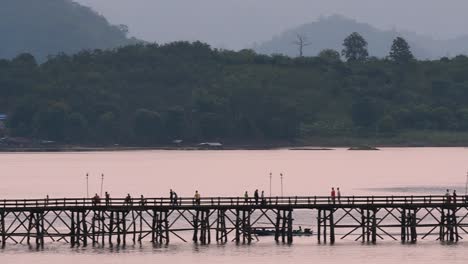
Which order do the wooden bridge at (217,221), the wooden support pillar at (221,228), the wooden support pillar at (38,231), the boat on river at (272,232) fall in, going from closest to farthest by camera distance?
the wooden bridge at (217,221) < the wooden support pillar at (38,231) < the wooden support pillar at (221,228) < the boat on river at (272,232)

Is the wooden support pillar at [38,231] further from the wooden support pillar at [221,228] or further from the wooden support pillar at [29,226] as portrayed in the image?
the wooden support pillar at [221,228]

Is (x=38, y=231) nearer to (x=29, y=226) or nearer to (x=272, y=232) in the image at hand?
(x=29, y=226)

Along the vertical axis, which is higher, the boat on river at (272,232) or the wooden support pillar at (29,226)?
the wooden support pillar at (29,226)

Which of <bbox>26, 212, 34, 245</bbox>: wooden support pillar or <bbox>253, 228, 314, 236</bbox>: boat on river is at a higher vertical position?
<bbox>26, 212, 34, 245</bbox>: wooden support pillar

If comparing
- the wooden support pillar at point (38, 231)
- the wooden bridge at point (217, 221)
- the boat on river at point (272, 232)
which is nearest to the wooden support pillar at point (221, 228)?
the wooden bridge at point (217, 221)

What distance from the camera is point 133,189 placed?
185 m

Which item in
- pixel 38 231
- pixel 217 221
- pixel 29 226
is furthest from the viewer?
pixel 217 221

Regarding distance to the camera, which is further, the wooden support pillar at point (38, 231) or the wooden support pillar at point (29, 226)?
the wooden support pillar at point (38, 231)

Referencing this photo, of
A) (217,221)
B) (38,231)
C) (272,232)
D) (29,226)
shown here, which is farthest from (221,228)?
(29,226)

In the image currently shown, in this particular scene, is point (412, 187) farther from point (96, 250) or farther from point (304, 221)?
point (96, 250)

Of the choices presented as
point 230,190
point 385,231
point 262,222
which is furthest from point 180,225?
point 230,190

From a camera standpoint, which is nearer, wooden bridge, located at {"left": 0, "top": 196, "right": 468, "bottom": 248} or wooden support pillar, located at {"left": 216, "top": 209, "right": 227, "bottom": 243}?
wooden bridge, located at {"left": 0, "top": 196, "right": 468, "bottom": 248}

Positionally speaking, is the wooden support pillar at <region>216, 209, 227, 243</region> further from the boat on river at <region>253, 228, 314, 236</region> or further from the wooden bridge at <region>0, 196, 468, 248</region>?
the boat on river at <region>253, 228, 314, 236</region>

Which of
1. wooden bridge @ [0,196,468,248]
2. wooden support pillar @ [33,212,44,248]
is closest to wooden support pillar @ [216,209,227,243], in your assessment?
wooden bridge @ [0,196,468,248]
